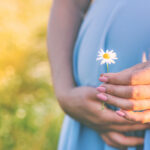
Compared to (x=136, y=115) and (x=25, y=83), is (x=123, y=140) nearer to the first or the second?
(x=136, y=115)

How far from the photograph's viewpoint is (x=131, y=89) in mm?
715

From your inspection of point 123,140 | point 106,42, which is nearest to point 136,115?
point 123,140

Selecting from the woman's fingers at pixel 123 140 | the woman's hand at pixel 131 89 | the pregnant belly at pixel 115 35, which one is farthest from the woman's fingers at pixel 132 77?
the woman's fingers at pixel 123 140

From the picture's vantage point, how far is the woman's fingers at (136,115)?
734 millimetres

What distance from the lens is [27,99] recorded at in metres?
3.08

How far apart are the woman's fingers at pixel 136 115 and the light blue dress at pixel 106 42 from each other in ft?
0.36

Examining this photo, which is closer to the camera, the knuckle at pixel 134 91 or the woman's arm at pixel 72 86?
the knuckle at pixel 134 91

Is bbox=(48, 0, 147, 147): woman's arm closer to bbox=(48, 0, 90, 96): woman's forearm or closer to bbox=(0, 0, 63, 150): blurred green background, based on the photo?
bbox=(48, 0, 90, 96): woman's forearm

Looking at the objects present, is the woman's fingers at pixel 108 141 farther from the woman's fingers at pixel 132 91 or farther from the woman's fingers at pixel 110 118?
the woman's fingers at pixel 132 91

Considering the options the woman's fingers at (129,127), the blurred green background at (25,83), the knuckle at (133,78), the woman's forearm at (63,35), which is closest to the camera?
the knuckle at (133,78)

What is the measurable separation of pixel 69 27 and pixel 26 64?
2670mm

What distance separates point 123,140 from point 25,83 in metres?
2.80

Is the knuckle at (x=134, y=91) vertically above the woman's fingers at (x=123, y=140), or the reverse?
the knuckle at (x=134, y=91)

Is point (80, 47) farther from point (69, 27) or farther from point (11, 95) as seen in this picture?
point (11, 95)
